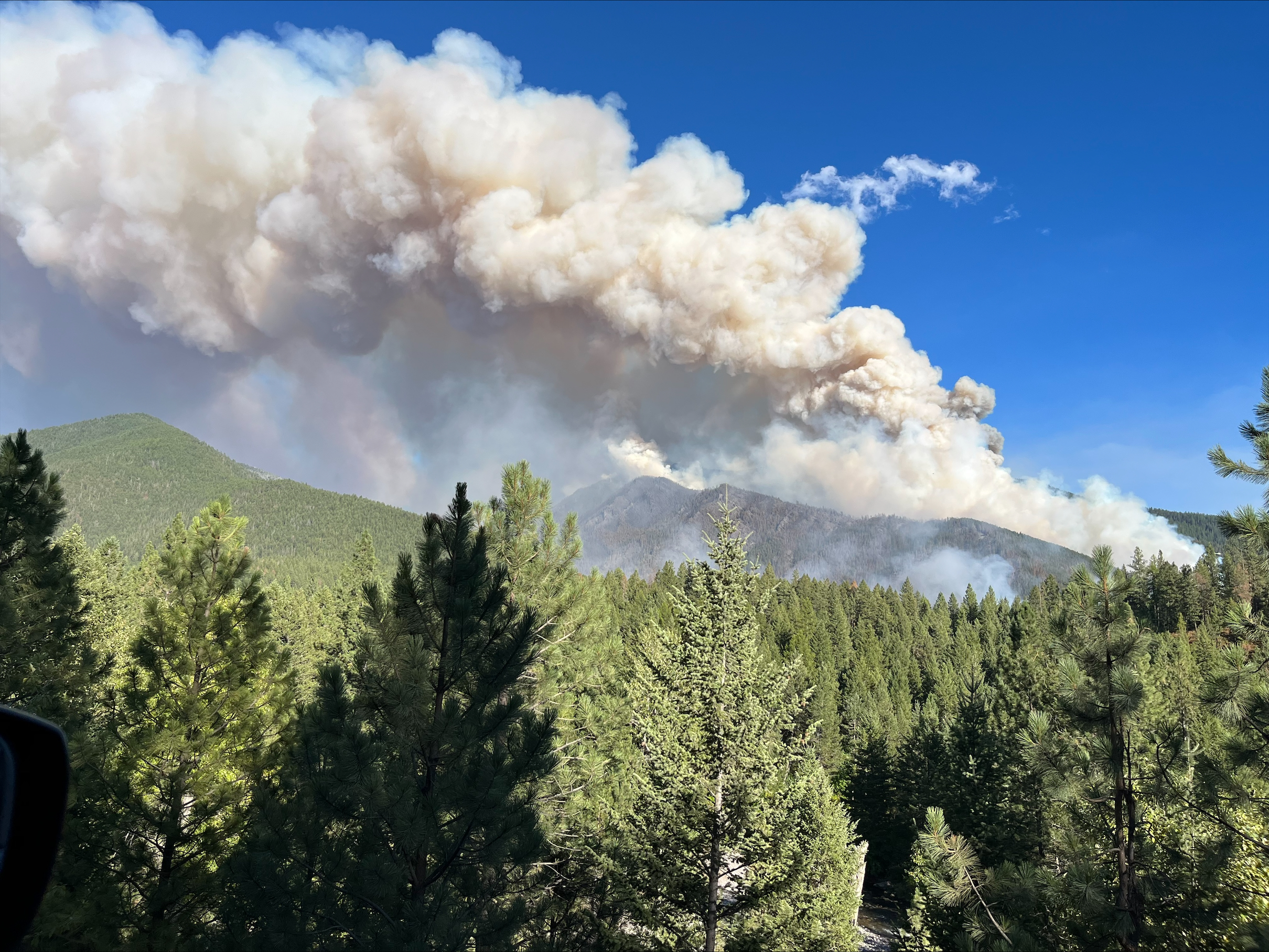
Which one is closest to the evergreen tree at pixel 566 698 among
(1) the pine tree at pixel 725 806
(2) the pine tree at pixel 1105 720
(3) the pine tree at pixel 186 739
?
(1) the pine tree at pixel 725 806

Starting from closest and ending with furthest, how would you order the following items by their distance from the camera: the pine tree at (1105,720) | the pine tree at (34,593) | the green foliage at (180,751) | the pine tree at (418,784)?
the pine tree at (418,784) < the pine tree at (1105,720) < the green foliage at (180,751) < the pine tree at (34,593)

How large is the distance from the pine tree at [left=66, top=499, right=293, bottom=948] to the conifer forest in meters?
0.05

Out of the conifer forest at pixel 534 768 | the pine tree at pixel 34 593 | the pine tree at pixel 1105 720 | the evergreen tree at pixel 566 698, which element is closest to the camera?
the conifer forest at pixel 534 768

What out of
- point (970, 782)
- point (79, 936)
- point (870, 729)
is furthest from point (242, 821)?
point (870, 729)

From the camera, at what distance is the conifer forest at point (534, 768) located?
7.58 meters

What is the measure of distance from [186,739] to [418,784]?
5317mm

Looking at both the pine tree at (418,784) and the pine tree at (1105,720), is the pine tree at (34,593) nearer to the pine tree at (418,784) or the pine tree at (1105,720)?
the pine tree at (418,784)

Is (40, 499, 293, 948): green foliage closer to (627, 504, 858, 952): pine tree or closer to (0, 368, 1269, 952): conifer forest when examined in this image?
(0, 368, 1269, 952): conifer forest

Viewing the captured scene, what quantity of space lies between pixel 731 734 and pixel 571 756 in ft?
14.4

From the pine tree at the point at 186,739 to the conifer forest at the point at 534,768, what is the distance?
0.05m

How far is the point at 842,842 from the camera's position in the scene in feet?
60.1

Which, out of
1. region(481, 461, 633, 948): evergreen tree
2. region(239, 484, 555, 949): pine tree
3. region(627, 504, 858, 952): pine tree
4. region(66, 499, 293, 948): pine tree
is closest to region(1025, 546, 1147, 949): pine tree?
region(627, 504, 858, 952): pine tree

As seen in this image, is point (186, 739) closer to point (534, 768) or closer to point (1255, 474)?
point (534, 768)

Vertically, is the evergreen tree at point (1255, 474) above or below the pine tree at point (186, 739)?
above
